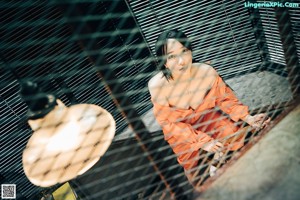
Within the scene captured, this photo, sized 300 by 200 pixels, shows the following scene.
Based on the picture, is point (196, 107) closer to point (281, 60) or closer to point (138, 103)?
point (138, 103)

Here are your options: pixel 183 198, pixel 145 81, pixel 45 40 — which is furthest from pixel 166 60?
pixel 183 198

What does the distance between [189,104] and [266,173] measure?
2.57 meters

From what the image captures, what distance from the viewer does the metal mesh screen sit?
4.05 metres

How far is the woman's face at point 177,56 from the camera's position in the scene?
Result: 12.2ft

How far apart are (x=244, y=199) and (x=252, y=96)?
Result: 12.0 feet

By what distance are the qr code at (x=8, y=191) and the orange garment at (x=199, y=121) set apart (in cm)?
272

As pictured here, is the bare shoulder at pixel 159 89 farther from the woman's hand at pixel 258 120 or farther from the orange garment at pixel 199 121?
the woman's hand at pixel 258 120

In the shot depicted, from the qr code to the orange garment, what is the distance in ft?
8.93

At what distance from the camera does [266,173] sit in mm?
1732

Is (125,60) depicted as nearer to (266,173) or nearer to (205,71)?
(205,71)

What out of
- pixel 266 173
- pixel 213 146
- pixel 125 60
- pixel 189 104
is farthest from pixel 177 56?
pixel 266 173

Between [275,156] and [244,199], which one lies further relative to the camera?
[275,156]

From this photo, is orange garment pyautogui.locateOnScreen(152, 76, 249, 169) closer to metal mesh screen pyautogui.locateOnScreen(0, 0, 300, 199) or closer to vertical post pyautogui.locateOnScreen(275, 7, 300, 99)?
metal mesh screen pyautogui.locateOnScreen(0, 0, 300, 199)

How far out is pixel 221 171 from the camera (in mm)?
1789
